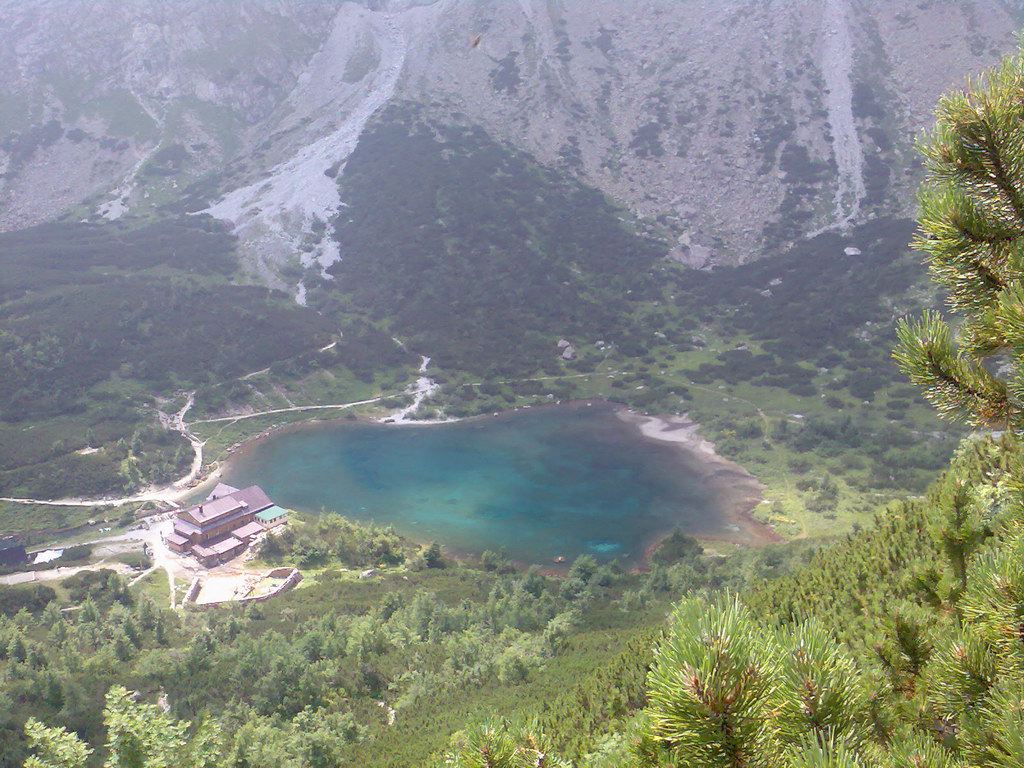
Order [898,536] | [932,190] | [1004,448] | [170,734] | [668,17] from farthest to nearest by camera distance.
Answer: [668,17]
[898,536]
[1004,448]
[170,734]
[932,190]

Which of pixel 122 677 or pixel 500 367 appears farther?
pixel 500 367

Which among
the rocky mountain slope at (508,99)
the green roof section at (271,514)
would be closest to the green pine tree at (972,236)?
the green roof section at (271,514)

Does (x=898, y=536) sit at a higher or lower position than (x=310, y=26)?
lower

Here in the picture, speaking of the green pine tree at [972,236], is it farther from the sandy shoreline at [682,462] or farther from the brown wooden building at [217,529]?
the brown wooden building at [217,529]

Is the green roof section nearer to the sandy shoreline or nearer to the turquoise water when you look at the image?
the turquoise water

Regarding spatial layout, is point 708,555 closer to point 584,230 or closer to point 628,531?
point 628,531

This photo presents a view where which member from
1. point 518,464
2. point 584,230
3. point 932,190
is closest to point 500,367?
A: point 518,464
